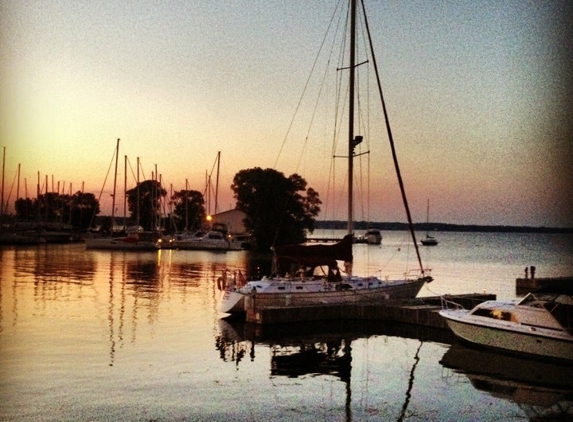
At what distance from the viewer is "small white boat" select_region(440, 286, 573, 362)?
907 inches

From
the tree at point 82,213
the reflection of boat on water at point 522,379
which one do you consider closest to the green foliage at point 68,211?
the tree at point 82,213

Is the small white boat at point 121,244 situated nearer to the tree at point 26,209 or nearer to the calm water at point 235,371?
the calm water at point 235,371

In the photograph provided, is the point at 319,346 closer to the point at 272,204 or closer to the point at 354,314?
the point at 354,314

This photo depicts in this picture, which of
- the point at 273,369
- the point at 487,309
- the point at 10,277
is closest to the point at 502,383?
the point at 487,309

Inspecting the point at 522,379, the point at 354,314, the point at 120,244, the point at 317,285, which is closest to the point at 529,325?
the point at 522,379

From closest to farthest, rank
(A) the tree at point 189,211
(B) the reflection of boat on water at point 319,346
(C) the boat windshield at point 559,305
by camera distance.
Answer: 1. (B) the reflection of boat on water at point 319,346
2. (C) the boat windshield at point 559,305
3. (A) the tree at point 189,211

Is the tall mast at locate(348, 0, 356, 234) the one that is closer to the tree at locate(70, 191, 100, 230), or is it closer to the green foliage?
the green foliage

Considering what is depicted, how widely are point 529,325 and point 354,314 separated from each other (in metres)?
10.0

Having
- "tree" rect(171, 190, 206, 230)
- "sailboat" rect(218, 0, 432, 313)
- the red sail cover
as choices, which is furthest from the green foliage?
the red sail cover

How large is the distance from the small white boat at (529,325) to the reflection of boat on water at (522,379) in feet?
1.49

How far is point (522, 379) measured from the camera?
850 inches

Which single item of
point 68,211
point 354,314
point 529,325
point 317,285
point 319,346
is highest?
point 68,211

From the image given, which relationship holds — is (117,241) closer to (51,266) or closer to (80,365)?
(51,266)

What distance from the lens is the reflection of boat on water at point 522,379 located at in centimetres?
1862
